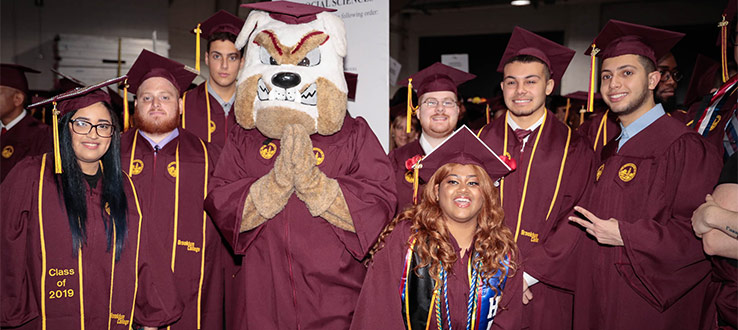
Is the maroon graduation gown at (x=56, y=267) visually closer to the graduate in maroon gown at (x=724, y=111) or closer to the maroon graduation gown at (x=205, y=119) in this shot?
the maroon graduation gown at (x=205, y=119)

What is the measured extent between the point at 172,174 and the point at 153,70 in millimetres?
682

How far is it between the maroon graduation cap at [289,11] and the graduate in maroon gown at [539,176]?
4.22 ft

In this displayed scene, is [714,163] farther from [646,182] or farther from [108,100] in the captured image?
[108,100]

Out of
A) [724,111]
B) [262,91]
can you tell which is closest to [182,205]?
[262,91]

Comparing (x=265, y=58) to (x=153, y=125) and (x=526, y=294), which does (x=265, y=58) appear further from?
(x=526, y=294)

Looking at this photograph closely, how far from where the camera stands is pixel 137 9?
1029cm

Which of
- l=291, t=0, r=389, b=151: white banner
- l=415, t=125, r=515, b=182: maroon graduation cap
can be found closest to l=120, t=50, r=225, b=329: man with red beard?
l=291, t=0, r=389, b=151: white banner

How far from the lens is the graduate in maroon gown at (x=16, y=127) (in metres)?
4.90

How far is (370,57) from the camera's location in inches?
159

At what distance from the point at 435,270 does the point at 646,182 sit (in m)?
1.22

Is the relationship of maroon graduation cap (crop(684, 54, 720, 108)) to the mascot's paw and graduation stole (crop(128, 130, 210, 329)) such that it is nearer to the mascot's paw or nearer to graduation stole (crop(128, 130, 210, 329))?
the mascot's paw

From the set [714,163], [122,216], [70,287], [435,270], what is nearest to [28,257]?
[70,287]

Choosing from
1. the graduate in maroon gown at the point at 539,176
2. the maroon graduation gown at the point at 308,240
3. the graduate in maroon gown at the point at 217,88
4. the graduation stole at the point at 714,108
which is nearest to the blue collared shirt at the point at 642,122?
the graduate in maroon gown at the point at 539,176

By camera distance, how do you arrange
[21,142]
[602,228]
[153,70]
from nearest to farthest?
[602,228] < [153,70] < [21,142]
